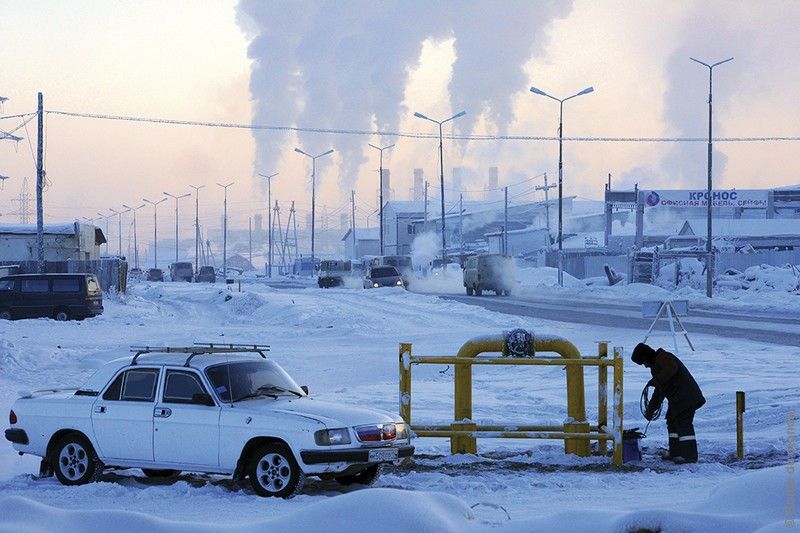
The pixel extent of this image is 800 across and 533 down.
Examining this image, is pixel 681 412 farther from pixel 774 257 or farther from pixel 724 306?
pixel 774 257

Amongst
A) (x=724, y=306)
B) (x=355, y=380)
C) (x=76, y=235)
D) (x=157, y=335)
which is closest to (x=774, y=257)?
(x=724, y=306)

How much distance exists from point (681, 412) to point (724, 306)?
36.5m

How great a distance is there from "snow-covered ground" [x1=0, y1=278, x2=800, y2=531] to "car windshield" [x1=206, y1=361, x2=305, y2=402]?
0.93m

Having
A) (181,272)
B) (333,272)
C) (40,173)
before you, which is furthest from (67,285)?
(181,272)

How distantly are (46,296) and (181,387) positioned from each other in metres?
29.6

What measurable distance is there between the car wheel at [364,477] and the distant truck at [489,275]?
49.6 m

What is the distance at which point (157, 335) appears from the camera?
32812 mm

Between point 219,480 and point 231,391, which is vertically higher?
point 231,391

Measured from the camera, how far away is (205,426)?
38.0ft

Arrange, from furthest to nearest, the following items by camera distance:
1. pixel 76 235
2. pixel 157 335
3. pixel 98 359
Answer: pixel 76 235
pixel 157 335
pixel 98 359

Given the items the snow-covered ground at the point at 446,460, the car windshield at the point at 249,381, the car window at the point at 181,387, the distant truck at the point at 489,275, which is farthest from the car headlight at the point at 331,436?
the distant truck at the point at 489,275

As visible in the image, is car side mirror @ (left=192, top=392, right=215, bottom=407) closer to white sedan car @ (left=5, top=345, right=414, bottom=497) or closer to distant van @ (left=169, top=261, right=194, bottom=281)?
white sedan car @ (left=5, top=345, right=414, bottom=497)

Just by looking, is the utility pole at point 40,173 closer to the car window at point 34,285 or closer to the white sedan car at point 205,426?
the car window at point 34,285

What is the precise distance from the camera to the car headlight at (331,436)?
433 inches
